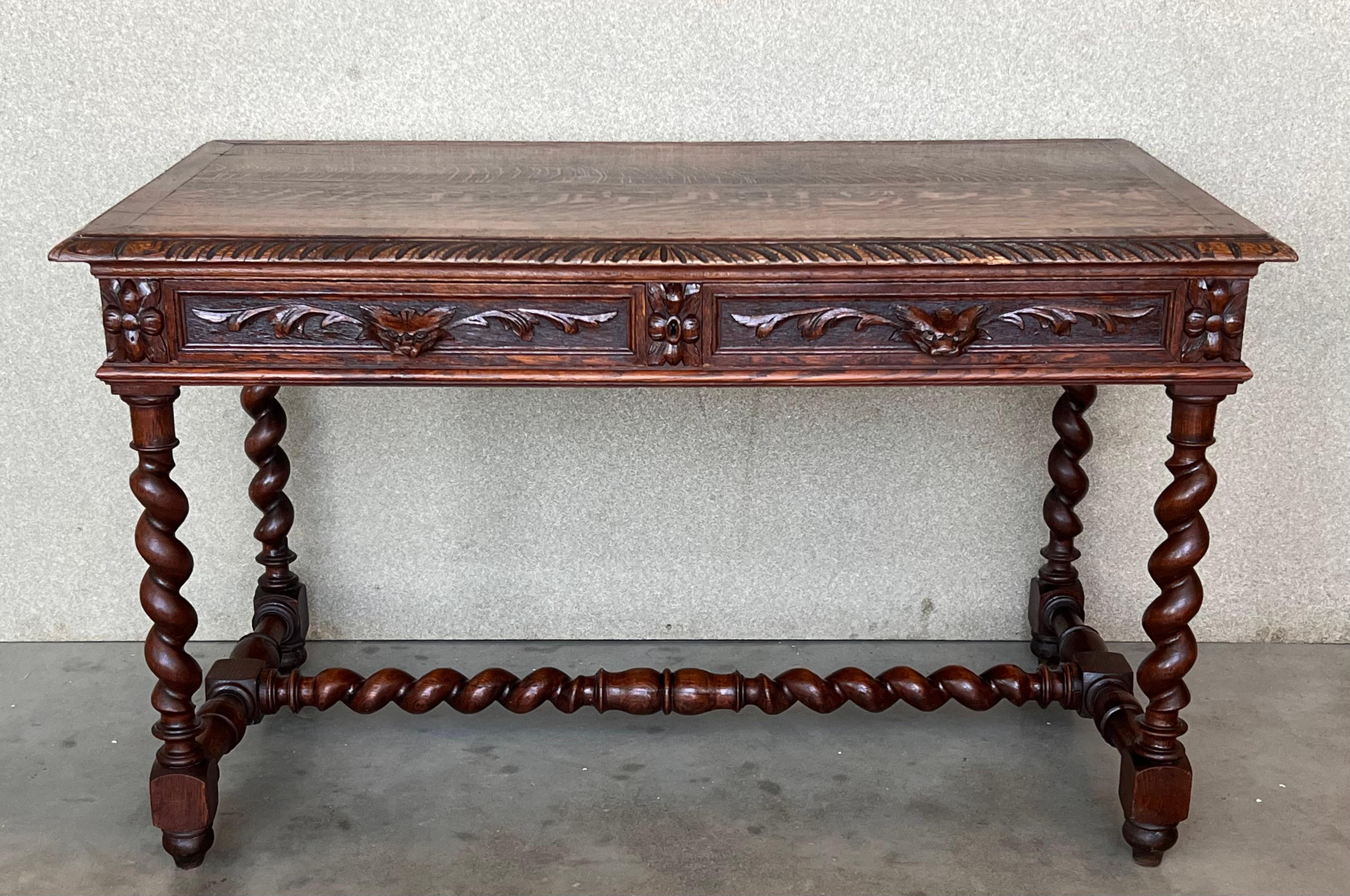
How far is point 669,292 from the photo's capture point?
7.04 ft

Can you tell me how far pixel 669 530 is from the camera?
10.4 ft

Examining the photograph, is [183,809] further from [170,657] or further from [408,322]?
[408,322]

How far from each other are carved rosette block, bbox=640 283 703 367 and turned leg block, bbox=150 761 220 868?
3.46 ft

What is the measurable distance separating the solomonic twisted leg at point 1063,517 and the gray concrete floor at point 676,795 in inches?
4.6

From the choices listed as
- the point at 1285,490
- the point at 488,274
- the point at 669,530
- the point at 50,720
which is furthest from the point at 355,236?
the point at 1285,490

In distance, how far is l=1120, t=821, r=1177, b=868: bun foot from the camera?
96.7 inches

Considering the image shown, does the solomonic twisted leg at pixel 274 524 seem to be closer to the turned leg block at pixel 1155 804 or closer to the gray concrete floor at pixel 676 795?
the gray concrete floor at pixel 676 795

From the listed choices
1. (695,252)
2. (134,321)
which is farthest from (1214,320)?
(134,321)

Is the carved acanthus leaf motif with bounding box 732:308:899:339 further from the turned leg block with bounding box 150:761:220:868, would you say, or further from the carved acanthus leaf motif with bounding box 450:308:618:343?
the turned leg block with bounding box 150:761:220:868

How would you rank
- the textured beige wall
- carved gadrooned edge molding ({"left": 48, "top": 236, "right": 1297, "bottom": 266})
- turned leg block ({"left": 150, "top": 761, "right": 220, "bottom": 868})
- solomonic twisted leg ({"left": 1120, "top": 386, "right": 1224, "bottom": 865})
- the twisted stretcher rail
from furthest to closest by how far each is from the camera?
1. the textured beige wall
2. the twisted stretcher rail
3. turned leg block ({"left": 150, "top": 761, "right": 220, "bottom": 868})
4. solomonic twisted leg ({"left": 1120, "top": 386, "right": 1224, "bottom": 865})
5. carved gadrooned edge molding ({"left": 48, "top": 236, "right": 1297, "bottom": 266})

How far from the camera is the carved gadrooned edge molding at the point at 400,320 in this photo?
2.17 meters

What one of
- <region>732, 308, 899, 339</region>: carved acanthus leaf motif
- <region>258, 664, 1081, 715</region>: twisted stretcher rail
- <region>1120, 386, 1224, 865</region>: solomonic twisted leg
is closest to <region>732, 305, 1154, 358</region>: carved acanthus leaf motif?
<region>732, 308, 899, 339</region>: carved acanthus leaf motif


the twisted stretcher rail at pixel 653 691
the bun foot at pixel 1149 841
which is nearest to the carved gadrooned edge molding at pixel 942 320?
the twisted stretcher rail at pixel 653 691

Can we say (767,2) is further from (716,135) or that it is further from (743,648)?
(743,648)
